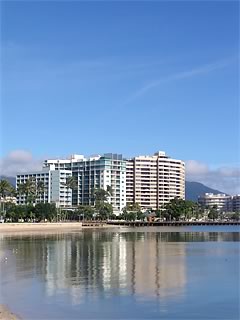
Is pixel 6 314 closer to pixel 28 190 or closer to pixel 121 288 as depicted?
pixel 121 288

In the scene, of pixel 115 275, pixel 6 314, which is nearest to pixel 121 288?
pixel 115 275

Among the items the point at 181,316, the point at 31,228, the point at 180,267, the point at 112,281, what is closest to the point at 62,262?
the point at 180,267

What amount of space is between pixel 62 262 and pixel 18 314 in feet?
75.4

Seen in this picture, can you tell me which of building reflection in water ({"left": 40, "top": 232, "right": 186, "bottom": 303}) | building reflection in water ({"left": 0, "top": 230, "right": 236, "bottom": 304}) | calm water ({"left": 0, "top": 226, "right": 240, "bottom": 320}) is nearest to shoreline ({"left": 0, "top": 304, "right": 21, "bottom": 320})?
calm water ({"left": 0, "top": 226, "right": 240, "bottom": 320})

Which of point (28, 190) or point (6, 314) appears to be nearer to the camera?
point (6, 314)

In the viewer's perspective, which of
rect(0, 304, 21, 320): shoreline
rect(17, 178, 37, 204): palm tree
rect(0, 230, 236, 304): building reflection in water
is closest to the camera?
rect(0, 304, 21, 320): shoreline

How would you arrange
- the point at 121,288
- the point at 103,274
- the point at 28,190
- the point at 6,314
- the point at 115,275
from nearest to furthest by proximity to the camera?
the point at 6,314 → the point at 121,288 → the point at 115,275 → the point at 103,274 → the point at 28,190

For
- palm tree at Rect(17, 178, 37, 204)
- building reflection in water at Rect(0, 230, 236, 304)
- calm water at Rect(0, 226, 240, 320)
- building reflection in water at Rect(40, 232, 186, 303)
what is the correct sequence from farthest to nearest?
palm tree at Rect(17, 178, 37, 204), building reflection in water at Rect(40, 232, 186, 303), building reflection in water at Rect(0, 230, 236, 304), calm water at Rect(0, 226, 240, 320)

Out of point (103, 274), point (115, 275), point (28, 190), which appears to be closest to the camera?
point (115, 275)

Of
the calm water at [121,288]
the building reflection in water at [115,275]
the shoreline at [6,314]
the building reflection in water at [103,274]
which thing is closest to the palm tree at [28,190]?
the building reflection in water at [103,274]

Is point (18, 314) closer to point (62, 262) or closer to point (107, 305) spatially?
point (107, 305)

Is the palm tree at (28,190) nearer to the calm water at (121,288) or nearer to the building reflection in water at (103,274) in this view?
the building reflection in water at (103,274)

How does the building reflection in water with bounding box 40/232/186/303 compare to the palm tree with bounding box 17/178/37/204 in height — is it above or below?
below

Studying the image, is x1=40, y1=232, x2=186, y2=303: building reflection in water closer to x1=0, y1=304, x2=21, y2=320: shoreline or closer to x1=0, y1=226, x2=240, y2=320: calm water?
x1=0, y1=226, x2=240, y2=320: calm water
